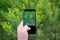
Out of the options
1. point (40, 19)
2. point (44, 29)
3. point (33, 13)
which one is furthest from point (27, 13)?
point (44, 29)

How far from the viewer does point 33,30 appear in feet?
5.80

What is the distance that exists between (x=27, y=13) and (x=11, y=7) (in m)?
3.62

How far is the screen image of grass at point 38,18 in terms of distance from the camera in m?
5.00

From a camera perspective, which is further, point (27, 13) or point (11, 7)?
point (11, 7)

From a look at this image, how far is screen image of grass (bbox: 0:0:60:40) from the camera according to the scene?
4999mm

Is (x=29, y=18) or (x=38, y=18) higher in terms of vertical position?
(x=29, y=18)

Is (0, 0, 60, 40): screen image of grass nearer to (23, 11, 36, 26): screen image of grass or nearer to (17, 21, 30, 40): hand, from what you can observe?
(23, 11, 36, 26): screen image of grass

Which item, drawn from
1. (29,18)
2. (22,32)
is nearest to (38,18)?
(29,18)

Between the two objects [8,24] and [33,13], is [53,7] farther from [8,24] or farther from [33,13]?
[33,13]

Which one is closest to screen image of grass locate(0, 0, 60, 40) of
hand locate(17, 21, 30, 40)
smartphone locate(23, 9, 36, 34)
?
smartphone locate(23, 9, 36, 34)

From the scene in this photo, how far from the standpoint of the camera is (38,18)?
16.1 feet

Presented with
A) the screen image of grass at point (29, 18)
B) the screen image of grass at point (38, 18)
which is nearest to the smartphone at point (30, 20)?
the screen image of grass at point (29, 18)

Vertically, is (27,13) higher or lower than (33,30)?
higher

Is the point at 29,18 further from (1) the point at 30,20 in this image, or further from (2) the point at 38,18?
(2) the point at 38,18
